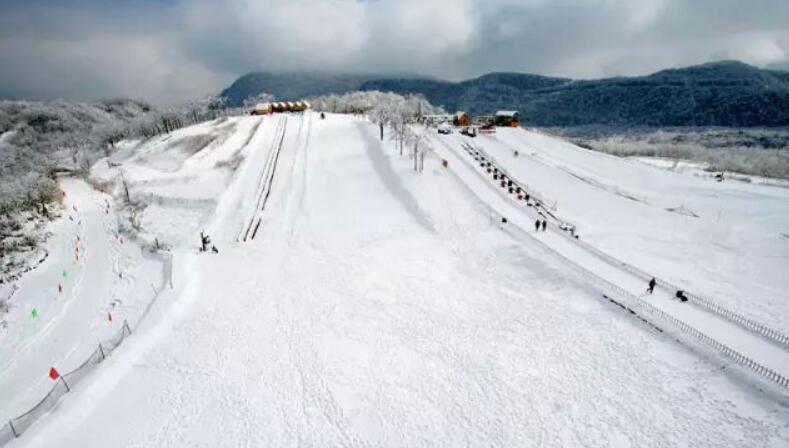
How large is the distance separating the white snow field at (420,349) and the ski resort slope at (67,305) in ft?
7.61

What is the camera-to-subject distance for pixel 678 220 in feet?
128

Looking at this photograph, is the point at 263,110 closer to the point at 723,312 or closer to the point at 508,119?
the point at 508,119

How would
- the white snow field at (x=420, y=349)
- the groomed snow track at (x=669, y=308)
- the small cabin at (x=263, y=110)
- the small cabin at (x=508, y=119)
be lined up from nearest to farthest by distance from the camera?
the white snow field at (x=420, y=349) → the groomed snow track at (x=669, y=308) → the small cabin at (x=508, y=119) → the small cabin at (x=263, y=110)

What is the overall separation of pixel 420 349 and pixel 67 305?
2846 centimetres

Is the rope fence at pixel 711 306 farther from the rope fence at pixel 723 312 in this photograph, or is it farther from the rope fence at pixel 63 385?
the rope fence at pixel 63 385

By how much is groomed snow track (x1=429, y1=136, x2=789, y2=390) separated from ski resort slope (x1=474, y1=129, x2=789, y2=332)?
2305 millimetres

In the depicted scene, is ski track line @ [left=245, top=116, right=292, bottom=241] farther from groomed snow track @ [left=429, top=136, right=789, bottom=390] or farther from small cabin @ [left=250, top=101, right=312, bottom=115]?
small cabin @ [left=250, top=101, right=312, bottom=115]

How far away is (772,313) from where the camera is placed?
22016 millimetres

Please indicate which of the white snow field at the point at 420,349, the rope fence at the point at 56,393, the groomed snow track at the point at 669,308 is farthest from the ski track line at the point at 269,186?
the groomed snow track at the point at 669,308

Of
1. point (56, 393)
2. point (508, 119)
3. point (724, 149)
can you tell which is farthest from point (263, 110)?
point (724, 149)

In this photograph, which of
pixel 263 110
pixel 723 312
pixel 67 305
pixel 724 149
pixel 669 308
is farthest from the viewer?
pixel 724 149

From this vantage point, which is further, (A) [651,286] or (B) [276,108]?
(B) [276,108]

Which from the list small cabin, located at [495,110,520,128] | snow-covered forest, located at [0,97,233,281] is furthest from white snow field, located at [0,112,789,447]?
small cabin, located at [495,110,520,128]

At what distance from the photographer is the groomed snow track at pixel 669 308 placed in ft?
57.5
